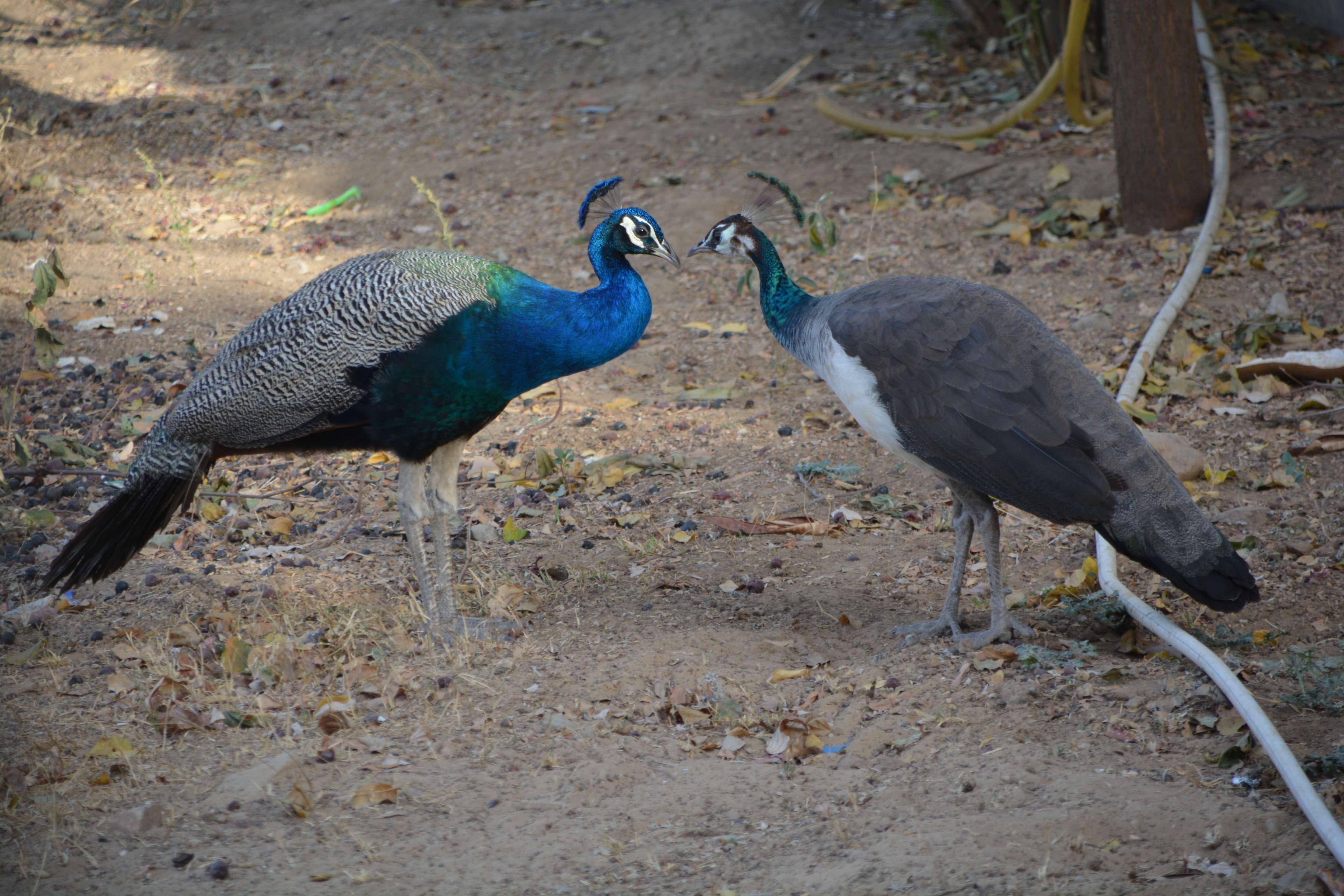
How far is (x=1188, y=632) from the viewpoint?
3.85m

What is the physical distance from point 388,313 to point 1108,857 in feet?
9.07

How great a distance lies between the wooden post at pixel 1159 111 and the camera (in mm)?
6781

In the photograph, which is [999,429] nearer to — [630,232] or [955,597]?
[955,597]

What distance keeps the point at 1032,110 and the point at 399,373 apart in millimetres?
5664

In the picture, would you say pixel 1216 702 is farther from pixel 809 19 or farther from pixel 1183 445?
pixel 809 19

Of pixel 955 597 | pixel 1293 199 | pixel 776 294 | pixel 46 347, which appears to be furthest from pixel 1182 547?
pixel 46 347

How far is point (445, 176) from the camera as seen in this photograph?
8797mm

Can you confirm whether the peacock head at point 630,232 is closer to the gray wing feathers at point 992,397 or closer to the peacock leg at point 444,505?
the gray wing feathers at point 992,397

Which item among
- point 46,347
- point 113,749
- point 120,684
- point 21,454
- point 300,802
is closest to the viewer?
point 300,802

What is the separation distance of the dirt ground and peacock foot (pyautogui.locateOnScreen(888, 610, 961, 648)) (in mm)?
102

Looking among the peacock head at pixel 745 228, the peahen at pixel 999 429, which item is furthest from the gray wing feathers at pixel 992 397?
the peacock head at pixel 745 228

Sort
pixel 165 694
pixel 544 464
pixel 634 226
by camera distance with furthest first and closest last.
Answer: pixel 544 464 < pixel 634 226 < pixel 165 694

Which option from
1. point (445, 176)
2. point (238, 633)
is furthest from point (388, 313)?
point (445, 176)

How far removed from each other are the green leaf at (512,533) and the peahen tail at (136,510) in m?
1.24
